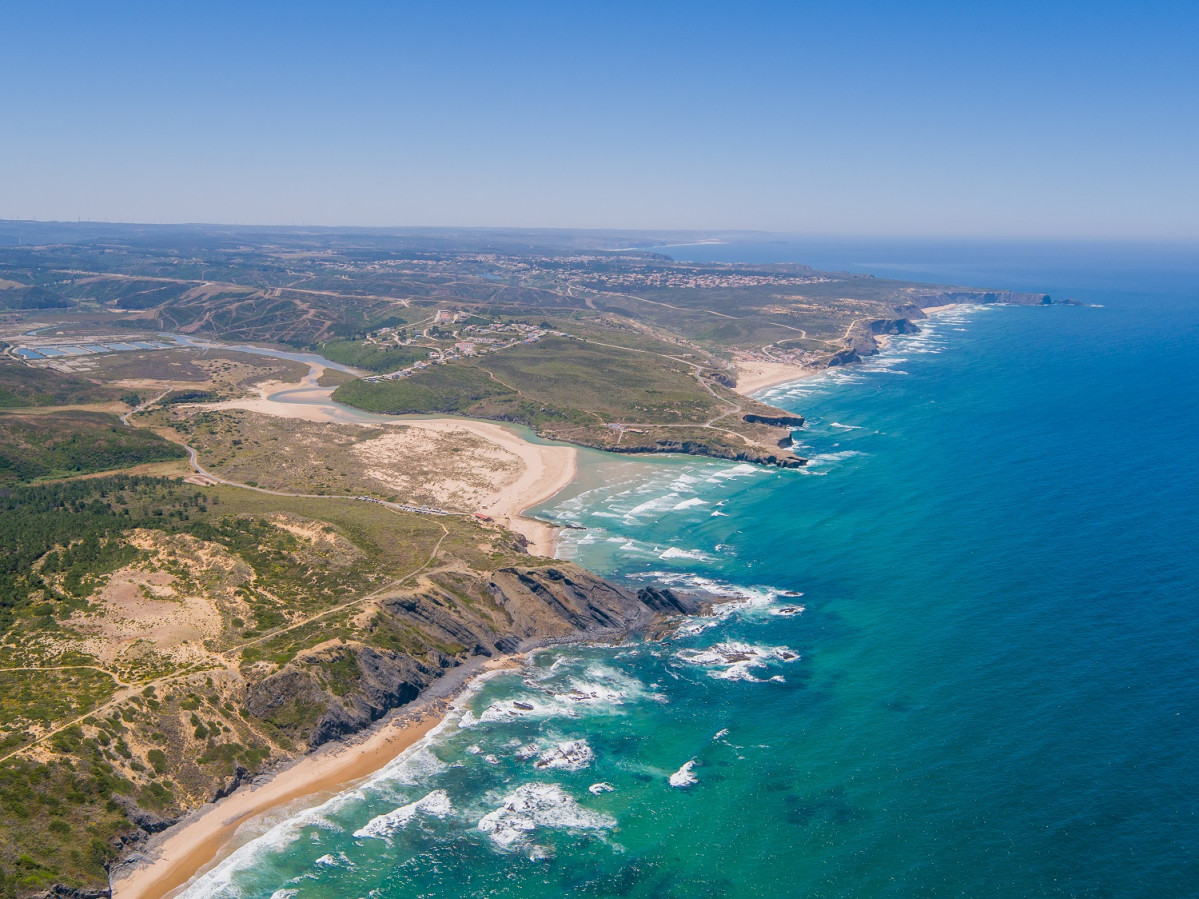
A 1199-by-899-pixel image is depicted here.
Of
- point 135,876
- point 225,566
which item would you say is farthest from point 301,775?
point 225,566

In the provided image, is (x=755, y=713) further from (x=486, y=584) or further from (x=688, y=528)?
(x=688, y=528)

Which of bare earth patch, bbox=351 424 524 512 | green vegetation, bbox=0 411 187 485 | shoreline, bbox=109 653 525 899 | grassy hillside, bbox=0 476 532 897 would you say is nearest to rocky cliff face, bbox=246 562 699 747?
grassy hillside, bbox=0 476 532 897

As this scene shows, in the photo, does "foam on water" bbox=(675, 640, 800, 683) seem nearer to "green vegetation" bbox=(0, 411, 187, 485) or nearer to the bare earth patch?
the bare earth patch

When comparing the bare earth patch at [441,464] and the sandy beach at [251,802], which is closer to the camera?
the sandy beach at [251,802]

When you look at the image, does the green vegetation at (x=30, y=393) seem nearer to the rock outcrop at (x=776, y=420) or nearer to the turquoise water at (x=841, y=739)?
the turquoise water at (x=841, y=739)

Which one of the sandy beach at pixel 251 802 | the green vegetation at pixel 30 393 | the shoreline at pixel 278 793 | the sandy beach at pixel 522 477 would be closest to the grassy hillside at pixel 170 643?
the shoreline at pixel 278 793

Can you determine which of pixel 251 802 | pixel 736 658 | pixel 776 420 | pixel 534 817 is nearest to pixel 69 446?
pixel 251 802
